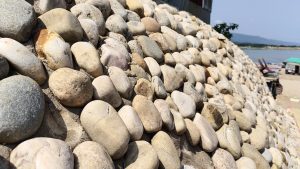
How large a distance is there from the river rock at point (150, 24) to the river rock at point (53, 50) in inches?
47.1

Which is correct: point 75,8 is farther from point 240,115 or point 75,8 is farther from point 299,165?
point 299,165

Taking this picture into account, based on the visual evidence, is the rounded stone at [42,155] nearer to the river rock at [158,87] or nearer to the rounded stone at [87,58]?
the rounded stone at [87,58]

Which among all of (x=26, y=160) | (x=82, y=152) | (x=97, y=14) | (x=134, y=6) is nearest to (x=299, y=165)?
(x=134, y=6)

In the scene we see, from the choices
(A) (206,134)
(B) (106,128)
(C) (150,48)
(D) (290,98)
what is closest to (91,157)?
(B) (106,128)

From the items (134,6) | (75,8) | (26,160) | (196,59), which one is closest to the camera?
(26,160)

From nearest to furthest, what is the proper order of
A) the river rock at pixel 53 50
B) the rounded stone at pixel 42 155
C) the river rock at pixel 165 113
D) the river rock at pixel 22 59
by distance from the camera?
the rounded stone at pixel 42 155 → the river rock at pixel 22 59 → the river rock at pixel 53 50 → the river rock at pixel 165 113

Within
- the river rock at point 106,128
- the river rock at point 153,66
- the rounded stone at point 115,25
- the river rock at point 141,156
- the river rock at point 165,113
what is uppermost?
the rounded stone at point 115,25

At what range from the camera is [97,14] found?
2.43 metres

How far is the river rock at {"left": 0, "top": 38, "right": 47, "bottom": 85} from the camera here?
165cm

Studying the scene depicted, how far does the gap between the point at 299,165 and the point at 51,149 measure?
10.4ft

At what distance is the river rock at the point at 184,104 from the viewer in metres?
2.50

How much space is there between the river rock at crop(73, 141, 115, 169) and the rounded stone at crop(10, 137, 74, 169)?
0.21 feet

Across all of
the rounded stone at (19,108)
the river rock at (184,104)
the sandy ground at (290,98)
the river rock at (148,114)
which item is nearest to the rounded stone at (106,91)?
the river rock at (148,114)

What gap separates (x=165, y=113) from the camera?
2.22 m
